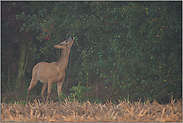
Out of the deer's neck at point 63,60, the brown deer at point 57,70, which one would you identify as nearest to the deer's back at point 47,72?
the brown deer at point 57,70

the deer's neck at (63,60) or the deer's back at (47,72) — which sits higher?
the deer's neck at (63,60)

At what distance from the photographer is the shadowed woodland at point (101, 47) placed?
208 inches

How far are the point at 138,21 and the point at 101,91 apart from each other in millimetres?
2336

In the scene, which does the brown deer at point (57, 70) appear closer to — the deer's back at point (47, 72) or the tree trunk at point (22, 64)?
the deer's back at point (47, 72)

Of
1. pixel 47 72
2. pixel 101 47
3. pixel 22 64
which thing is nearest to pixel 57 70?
pixel 47 72

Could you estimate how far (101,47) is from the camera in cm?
725

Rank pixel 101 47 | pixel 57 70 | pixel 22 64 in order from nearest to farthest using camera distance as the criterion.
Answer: pixel 57 70 < pixel 101 47 < pixel 22 64

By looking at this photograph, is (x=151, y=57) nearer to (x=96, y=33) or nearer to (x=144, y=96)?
(x=144, y=96)

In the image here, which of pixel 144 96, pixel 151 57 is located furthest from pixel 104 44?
pixel 144 96

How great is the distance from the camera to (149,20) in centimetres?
571

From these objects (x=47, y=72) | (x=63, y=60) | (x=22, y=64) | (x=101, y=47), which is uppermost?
(x=101, y=47)

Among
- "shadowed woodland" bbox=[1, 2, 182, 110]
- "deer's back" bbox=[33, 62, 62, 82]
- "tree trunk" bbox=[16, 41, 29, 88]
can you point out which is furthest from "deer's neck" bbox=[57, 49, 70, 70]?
"tree trunk" bbox=[16, 41, 29, 88]

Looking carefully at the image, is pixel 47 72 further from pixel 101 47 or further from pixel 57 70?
pixel 101 47

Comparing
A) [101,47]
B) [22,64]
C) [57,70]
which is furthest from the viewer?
[22,64]
